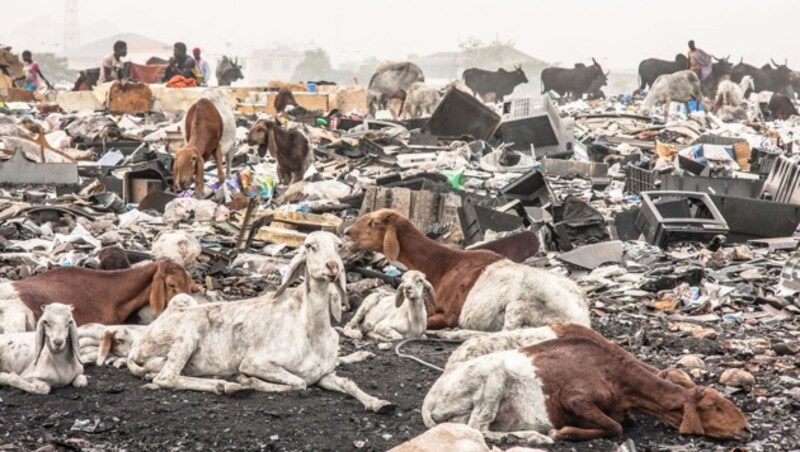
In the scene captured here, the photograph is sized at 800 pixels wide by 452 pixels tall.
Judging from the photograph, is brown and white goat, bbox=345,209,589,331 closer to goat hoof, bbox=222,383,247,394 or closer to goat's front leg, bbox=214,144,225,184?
goat hoof, bbox=222,383,247,394

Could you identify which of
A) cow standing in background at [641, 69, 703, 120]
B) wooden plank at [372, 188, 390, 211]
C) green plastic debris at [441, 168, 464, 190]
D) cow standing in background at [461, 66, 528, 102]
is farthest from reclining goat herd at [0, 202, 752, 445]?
cow standing in background at [461, 66, 528, 102]

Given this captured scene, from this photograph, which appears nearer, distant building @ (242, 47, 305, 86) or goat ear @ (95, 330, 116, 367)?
goat ear @ (95, 330, 116, 367)

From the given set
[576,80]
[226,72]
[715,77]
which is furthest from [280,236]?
[576,80]

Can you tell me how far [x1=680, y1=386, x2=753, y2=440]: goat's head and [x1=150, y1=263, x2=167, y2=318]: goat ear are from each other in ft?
12.3

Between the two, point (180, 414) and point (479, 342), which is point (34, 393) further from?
point (479, 342)

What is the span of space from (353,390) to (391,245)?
266 centimetres

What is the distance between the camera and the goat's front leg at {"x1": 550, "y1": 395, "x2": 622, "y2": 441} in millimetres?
5742

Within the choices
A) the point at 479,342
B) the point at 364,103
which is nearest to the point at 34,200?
the point at 479,342

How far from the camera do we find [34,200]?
13.3 metres

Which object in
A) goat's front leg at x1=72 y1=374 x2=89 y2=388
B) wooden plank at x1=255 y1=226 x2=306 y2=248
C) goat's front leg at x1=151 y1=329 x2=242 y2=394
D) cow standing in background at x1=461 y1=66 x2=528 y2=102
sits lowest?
cow standing in background at x1=461 y1=66 x2=528 y2=102

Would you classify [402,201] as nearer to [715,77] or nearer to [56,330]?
[56,330]

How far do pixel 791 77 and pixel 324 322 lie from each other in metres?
39.8

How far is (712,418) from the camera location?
→ 5762 mm

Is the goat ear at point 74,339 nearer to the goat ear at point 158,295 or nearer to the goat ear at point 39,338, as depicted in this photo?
the goat ear at point 39,338
